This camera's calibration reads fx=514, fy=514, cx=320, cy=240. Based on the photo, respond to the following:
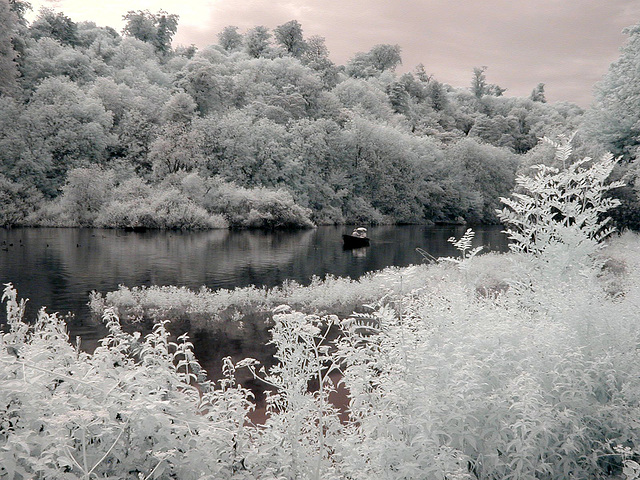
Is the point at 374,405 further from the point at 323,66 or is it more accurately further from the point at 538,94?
the point at 538,94

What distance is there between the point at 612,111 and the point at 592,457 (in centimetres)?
3257

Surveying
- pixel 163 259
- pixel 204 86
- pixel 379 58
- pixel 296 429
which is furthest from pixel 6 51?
pixel 379 58

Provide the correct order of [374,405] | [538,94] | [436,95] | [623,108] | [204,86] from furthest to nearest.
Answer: [538,94] → [436,95] → [204,86] → [623,108] → [374,405]

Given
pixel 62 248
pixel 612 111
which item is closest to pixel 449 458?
pixel 62 248

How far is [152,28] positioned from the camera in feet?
310

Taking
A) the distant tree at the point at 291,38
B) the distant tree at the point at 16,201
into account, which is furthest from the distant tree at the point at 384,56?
the distant tree at the point at 16,201

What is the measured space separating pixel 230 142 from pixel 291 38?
51.3 meters

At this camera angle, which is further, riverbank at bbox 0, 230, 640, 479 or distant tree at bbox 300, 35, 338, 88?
distant tree at bbox 300, 35, 338, 88

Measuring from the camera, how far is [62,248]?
2830 cm

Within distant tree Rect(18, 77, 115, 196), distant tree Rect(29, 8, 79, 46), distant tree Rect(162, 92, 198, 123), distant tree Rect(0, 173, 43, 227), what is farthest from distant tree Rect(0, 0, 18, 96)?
distant tree Rect(29, 8, 79, 46)

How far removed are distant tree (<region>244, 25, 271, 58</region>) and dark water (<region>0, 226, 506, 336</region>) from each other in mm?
65087

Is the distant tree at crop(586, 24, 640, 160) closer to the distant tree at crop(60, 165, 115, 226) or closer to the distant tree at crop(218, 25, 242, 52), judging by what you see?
the distant tree at crop(60, 165, 115, 226)

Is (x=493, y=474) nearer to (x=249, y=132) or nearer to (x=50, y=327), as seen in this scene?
(x=50, y=327)

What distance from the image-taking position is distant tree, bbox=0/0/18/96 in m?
49.0
